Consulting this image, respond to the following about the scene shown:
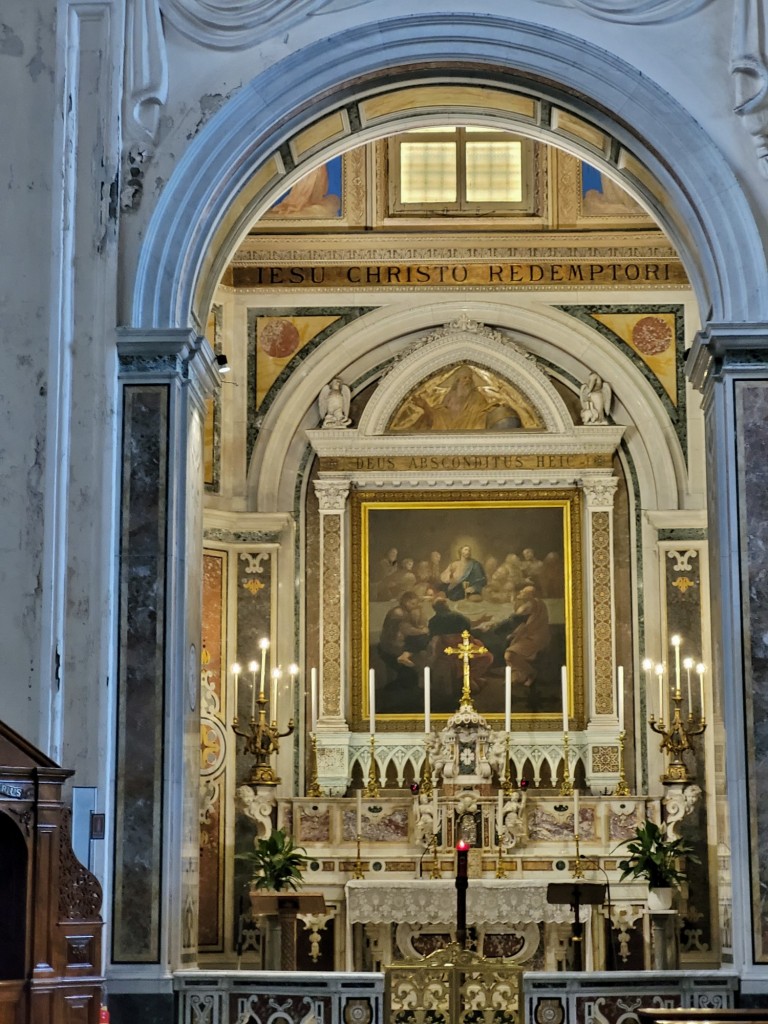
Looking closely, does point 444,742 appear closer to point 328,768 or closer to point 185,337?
point 328,768

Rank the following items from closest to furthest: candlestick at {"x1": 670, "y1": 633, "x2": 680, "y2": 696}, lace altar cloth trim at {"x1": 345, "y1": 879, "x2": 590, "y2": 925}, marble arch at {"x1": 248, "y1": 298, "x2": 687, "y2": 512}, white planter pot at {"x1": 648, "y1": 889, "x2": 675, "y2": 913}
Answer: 1. white planter pot at {"x1": 648, "y1": 889, "x2": 675, "y2": 913}
2. lace altar cloth trim at {"x1": 345, "y1": 879, "x2": 590, "y2": 925}
3. candlestick at {"x1": 670, "y1": 633, "x2": 680, "y2": 696}
4. marble arch at {"x1": 248, "y1": 298, "x2": 687, "y2": 512}

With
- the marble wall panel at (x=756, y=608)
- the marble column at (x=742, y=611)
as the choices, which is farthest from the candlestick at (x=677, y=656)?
the marble wall panel at (x=756, y=608)

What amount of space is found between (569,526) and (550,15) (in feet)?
20.4

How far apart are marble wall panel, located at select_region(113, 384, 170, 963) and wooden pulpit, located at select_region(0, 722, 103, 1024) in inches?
73.4

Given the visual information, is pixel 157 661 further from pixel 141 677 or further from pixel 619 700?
pixel 619 700

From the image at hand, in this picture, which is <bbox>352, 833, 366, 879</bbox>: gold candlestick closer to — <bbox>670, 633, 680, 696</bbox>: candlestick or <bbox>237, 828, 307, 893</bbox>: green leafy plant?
<bbox>237, 828, 307, 893</bbox>: green leafy plant

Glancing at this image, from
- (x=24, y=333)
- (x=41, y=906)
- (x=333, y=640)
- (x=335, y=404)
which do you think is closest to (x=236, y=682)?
(x=333, y=640)

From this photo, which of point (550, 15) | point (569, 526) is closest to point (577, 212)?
point (569, 526)

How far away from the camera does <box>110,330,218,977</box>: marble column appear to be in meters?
11.1

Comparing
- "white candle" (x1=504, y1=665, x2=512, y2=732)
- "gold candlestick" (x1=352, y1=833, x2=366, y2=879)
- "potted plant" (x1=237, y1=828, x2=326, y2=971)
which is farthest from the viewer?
"white candle" (x1=504, y1=665, x2=512, y2=732)

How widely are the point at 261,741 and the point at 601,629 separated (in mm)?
3595

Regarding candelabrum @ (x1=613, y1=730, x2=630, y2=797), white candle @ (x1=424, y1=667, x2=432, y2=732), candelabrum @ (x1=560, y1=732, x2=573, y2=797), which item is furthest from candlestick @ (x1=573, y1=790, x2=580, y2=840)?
white candle @ (x1=424, y1=667, x2=432, y2=732)

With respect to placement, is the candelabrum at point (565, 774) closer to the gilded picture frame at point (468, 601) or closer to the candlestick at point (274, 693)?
the gilded picture frame at point (468, 601)

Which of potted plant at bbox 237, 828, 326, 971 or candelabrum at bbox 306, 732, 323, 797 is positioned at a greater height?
candelabrum at bbox 306, 732, 323, 797
